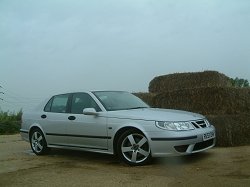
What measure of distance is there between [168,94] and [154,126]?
3916mm

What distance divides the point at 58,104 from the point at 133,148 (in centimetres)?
249

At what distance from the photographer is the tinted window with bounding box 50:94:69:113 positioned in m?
9.60

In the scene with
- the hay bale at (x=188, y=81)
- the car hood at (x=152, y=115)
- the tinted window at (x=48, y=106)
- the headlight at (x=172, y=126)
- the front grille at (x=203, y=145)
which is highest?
the hay bale at (x=188, y=81)

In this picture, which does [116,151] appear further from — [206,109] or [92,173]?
[206,109]

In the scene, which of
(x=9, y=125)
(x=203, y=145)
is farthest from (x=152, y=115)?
(x=9, y=125)

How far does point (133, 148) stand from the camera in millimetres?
8047

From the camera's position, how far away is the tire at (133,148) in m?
7.94

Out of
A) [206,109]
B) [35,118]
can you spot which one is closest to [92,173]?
[35,118]

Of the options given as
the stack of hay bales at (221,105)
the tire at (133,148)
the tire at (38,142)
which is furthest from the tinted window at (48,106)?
the stack of hay bales at (221,105)

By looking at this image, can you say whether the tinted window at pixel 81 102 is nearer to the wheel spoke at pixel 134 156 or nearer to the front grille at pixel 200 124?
the wheel spoke at pixel 134 156

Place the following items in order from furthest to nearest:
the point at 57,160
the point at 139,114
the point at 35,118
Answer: the point at 35,118 < the point at 57,160 < the point at 139,114

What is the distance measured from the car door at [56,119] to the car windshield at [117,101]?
2.67 feet

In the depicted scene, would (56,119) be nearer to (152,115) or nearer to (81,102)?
(81,102)

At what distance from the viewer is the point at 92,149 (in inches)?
344
